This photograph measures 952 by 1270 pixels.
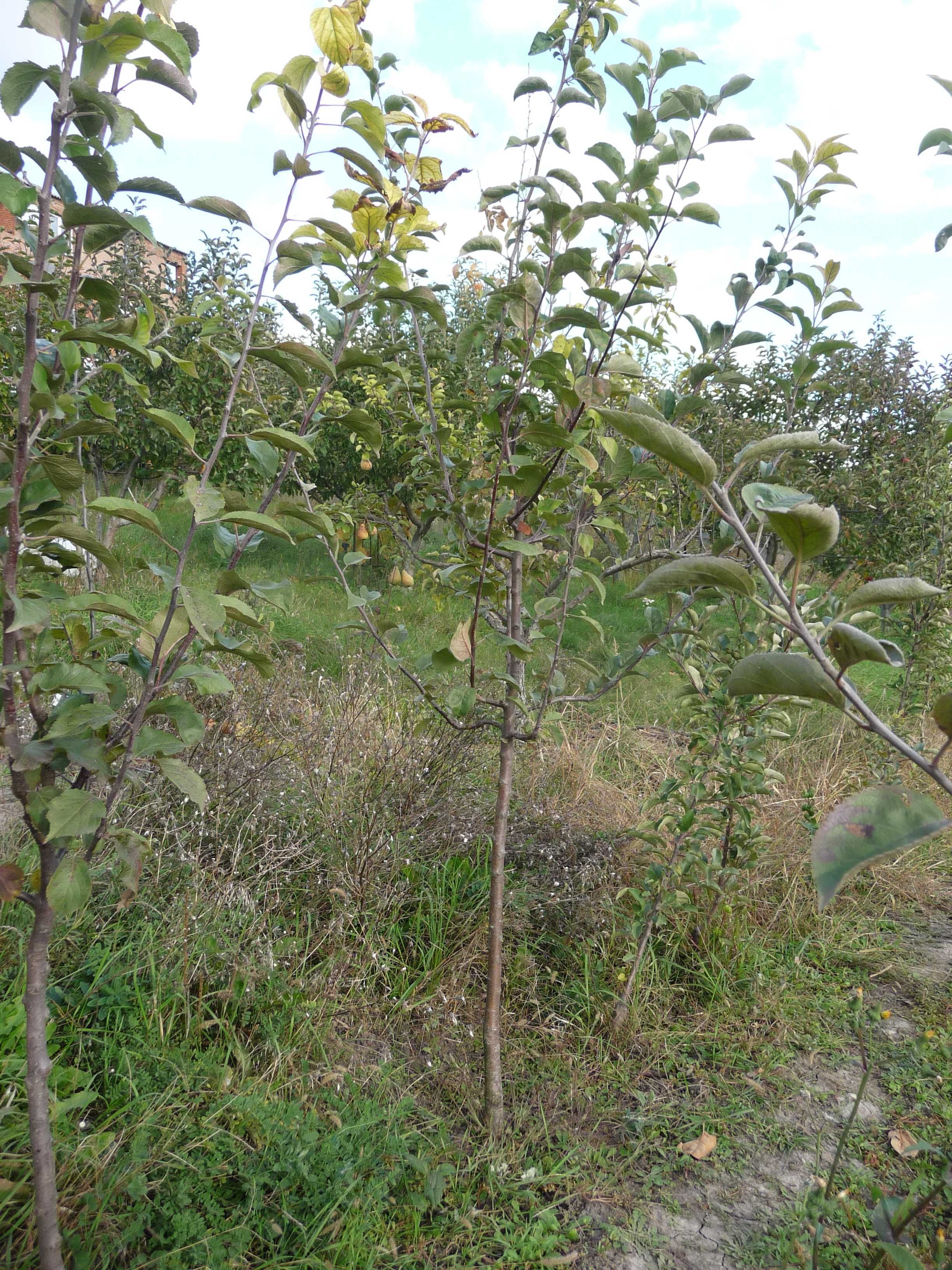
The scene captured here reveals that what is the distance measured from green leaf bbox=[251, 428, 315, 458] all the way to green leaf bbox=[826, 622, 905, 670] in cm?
69

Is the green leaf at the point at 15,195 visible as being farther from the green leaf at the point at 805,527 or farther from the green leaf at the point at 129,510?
the green leaf at the point at 805,527

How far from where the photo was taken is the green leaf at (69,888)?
112 centimetres

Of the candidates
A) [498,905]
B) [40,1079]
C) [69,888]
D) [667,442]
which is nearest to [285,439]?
[667,442]

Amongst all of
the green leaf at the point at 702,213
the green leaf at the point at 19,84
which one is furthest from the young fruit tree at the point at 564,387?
the green leaf at the point at 19,84

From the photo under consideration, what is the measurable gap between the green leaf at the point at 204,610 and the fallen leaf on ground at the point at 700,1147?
1853 mm

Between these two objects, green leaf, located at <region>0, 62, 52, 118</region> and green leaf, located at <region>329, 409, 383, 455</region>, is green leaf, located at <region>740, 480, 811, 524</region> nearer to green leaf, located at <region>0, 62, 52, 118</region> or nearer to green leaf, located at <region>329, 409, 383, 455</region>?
green leaf, located at <region>329, 409, 383, 455</region>

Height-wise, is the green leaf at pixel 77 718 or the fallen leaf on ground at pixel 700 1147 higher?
the green leaf at pixel 77 718

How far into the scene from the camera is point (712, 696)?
254cm

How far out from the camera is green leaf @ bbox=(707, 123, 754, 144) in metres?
1.64

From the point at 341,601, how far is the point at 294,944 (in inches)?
193

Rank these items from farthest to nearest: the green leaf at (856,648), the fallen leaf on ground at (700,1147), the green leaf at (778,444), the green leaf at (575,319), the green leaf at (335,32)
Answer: the fallen leaf on ground at (700,1147), the green leaf at (575,319), the green leaf at (335,32), the green leaf at (778,444), the green leaf at (856,648)

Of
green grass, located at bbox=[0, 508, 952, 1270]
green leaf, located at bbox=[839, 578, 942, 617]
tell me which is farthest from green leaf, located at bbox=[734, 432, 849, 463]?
green grass, located at bbox=[0, 508, 952, 1270]

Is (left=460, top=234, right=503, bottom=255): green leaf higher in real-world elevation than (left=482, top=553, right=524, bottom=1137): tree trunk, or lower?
higher

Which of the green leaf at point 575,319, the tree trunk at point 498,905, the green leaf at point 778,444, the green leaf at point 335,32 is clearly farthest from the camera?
the tree trunk at point 498,905
